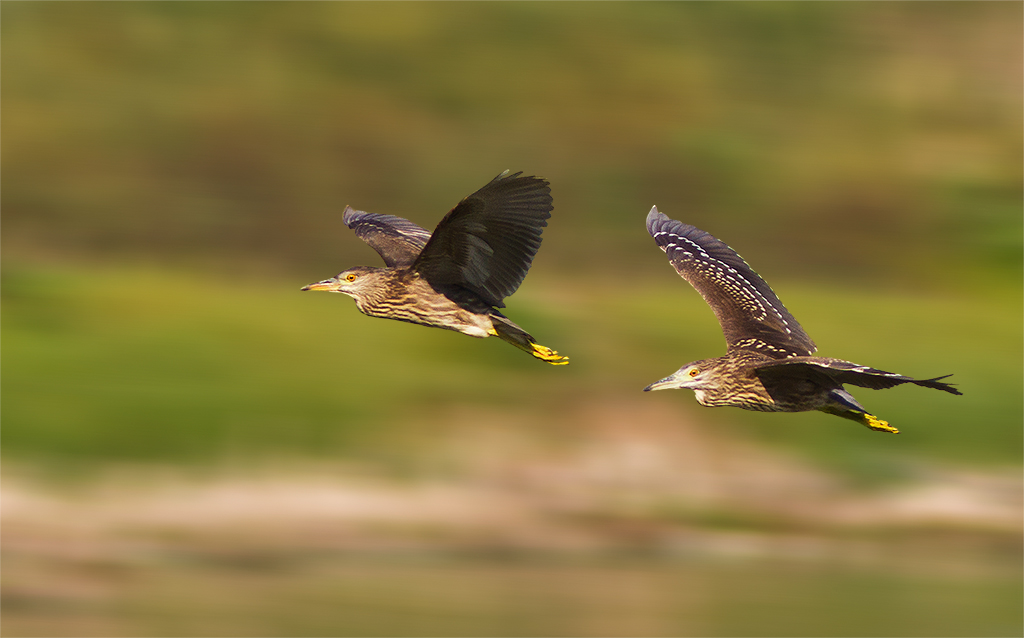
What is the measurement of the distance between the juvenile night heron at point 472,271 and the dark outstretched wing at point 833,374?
1.25 m

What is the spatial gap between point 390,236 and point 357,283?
4.03 ft

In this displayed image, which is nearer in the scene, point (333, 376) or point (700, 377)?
point (700, 377)

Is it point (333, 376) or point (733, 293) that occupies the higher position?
point (333, 376)

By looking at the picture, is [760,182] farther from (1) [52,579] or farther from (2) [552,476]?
(1) [52,579]

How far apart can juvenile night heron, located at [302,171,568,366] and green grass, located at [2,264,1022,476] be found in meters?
9.57

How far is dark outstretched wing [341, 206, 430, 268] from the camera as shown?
9555mm

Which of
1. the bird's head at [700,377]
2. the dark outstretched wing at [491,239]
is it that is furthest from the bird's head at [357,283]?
the bird's head at [700,377]

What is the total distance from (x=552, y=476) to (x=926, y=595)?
4932 mm

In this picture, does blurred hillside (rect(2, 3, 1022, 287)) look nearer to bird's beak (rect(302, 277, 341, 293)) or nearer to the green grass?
the green grass

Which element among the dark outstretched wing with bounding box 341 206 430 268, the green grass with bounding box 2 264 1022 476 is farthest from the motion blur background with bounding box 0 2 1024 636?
the dark outstretched wing with bounding box 341 206 430 268

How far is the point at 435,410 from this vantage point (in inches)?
717

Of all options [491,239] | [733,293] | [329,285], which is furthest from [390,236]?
[733,293]

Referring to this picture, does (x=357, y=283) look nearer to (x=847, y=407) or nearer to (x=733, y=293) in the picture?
(x=733, y=293)

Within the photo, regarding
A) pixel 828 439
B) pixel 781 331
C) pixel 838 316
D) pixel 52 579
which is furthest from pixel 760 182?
pixel 781 331
